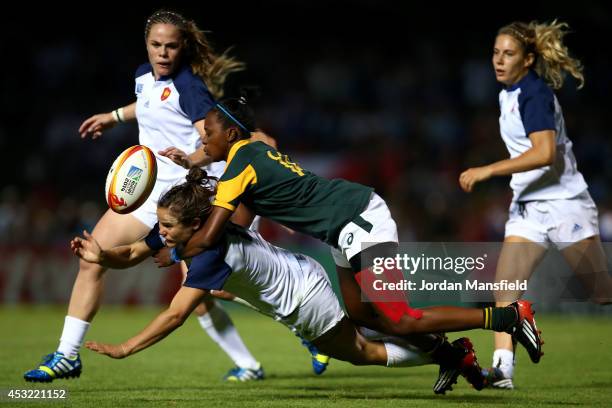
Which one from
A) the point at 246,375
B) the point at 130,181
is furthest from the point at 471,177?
the point at 246,375

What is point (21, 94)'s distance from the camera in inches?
751

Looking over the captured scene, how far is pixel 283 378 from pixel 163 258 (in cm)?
192

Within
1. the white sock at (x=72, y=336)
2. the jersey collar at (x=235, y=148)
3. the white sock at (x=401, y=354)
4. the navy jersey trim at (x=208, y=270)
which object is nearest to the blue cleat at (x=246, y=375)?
the white sock at (x=72, y=336)

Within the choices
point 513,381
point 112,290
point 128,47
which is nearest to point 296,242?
point 112,290

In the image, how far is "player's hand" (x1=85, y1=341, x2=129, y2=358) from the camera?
5.10 metres

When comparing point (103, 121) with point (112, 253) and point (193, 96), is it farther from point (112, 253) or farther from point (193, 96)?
point (112, 253)

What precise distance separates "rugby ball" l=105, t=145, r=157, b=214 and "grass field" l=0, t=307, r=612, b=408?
1.24 metres

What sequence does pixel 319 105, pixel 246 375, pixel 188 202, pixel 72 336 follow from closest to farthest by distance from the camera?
pixel 188 202
pixel 72 336
pixel 246 375
pixel 319 105

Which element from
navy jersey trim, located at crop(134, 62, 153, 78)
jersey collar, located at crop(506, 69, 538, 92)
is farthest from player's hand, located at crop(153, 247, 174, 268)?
jersey collar, located at crop(506, 69, 538, 92)

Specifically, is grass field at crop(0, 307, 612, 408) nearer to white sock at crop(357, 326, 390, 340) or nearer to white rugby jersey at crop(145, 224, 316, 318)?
white sock at crop(357, 326, 390, 340)

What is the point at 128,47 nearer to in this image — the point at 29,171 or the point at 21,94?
the point at 21,94

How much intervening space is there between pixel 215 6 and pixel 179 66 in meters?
14.6

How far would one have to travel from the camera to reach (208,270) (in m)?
5.42

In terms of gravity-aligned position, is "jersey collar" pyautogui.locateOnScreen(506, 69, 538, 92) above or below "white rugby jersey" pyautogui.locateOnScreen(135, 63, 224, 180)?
above
